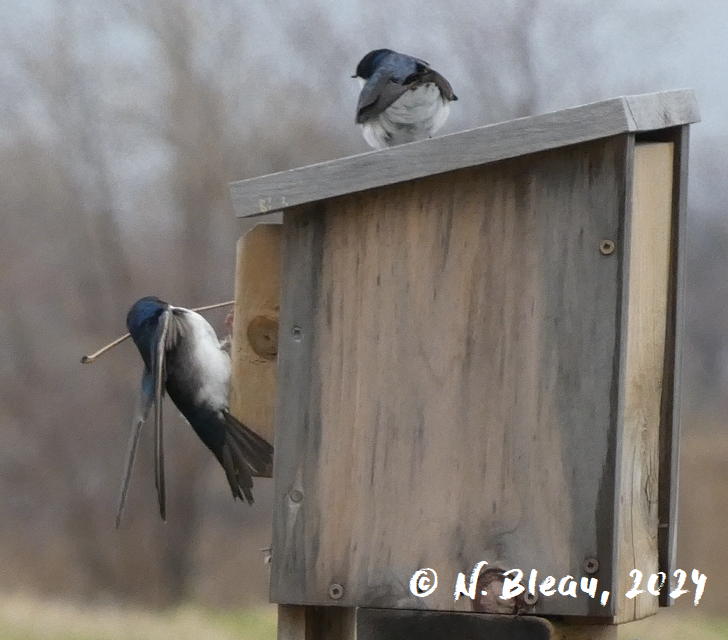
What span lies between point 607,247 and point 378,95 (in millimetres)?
549

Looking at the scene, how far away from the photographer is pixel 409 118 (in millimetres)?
1882

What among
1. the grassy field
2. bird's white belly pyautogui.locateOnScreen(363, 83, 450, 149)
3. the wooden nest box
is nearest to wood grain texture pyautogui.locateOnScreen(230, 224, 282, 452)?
the wooden nest box

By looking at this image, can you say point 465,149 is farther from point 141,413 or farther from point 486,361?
point 141,413

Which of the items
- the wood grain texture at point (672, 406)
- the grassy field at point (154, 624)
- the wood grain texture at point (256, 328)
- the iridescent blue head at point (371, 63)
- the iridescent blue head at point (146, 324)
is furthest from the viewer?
the grassy field at point (154, 624)

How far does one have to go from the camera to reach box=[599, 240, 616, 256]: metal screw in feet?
4.90

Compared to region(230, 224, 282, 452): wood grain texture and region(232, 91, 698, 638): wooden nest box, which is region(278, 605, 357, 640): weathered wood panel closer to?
region(232, 91, 698, 638): wooden nest box

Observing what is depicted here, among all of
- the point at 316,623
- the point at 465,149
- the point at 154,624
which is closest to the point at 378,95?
the point at 465,149

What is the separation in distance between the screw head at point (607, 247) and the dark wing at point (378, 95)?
509mm

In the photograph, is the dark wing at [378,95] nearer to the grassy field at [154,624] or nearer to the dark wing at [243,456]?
the dark wing at [243,456]

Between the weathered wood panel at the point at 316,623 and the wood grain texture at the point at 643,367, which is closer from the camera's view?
the wood grain texture at the point at 643,367

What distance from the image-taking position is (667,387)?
5.38 ft

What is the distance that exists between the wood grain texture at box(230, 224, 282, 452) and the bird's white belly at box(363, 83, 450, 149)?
9.6 inches

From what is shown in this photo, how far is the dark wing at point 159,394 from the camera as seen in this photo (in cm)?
191

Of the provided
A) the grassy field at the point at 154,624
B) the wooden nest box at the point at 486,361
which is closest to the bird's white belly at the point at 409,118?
the wooden nest box at the point at 486,361
